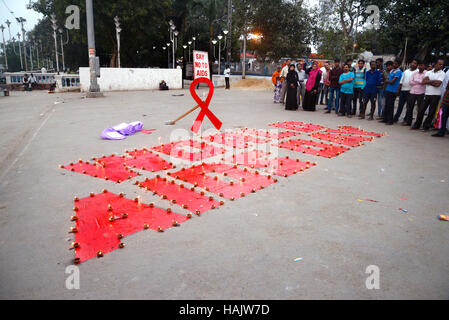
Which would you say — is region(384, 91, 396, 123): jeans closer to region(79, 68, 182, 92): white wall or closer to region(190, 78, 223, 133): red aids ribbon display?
region(190, 78, 223, 133): red aids ribbon display

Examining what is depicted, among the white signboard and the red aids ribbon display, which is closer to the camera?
the red aids ribbon display

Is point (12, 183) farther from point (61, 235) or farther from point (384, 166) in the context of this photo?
point (384, 166)

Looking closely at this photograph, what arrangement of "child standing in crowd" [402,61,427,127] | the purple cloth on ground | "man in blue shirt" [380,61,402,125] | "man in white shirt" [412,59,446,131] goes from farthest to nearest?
"man in blue shirt" [380,61,402,125] → "child standing in crowd" [402,61,427,127] → "man in white shirt" [412,59,446,131] → the purple cloth on ground

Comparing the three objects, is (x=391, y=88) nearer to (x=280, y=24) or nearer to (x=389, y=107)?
(x=389, y=107)

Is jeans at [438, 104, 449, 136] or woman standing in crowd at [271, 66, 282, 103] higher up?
woman standing in crowd at [271, 66, 282, 103]

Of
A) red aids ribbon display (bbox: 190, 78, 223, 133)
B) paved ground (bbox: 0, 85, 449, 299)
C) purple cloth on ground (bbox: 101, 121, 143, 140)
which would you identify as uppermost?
red aids ribbon display (bbox: 190, 78, 223, 133)

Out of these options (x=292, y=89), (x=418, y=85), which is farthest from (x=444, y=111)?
(x=292, y=89)

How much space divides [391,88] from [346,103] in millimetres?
1858

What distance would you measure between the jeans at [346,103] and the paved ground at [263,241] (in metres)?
5.99

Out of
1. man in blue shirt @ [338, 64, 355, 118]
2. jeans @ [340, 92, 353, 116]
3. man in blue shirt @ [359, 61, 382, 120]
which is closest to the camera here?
man in blue shirt @ [359, 61, 382, 120]

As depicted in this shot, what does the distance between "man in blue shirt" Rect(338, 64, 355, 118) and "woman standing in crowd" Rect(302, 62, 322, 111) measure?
1234 mm

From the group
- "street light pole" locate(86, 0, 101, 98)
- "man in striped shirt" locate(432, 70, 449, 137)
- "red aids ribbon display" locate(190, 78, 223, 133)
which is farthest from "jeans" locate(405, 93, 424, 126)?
"street light pole" locate(86, 0, 101, 98)

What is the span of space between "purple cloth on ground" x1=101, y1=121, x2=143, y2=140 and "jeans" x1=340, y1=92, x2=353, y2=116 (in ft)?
24.8

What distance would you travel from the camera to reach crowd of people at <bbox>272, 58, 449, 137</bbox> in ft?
29.9
